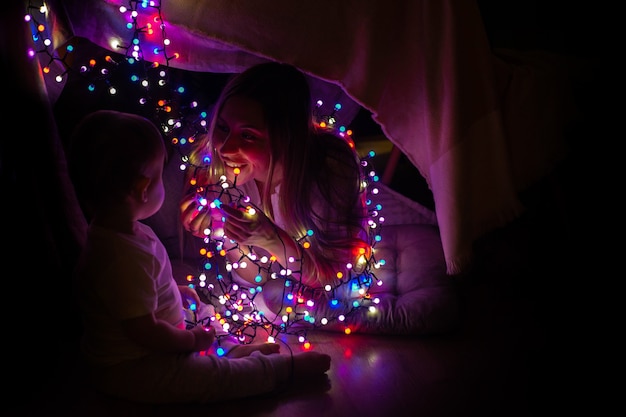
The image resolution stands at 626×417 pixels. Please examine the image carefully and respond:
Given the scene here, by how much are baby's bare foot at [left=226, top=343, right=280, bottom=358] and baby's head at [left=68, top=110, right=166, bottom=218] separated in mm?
469

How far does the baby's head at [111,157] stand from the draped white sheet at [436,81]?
14.2 inches

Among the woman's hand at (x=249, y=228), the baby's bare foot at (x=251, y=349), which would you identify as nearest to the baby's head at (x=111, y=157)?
the woman's hand at (x=249, y=228)

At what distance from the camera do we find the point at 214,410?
1.32 meters

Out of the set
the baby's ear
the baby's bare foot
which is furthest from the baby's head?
the baby's bare foot

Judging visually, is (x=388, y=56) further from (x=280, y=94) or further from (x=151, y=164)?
(x=151, y=164)

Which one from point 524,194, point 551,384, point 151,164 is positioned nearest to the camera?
point 151,164

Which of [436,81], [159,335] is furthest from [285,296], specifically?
[436,81]

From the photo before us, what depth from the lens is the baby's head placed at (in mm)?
1213

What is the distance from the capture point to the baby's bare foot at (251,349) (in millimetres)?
1449

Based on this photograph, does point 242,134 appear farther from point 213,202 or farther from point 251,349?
point 251,349

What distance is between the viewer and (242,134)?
1.52 m

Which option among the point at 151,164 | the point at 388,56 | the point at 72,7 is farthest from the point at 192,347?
the point at 72,7

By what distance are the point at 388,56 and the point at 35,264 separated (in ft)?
3.51

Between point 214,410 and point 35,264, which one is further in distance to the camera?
point 35,264
